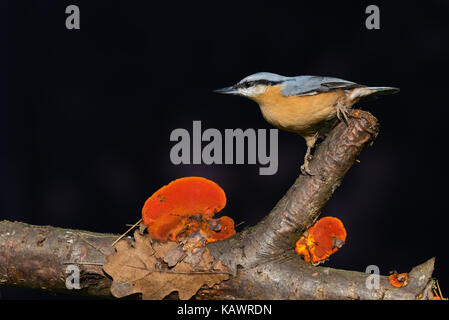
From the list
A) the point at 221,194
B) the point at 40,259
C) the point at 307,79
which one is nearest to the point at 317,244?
the point at 221,194

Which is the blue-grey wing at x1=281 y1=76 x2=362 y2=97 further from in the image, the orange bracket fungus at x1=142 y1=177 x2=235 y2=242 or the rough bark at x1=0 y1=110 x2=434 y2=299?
the orange bracket fungus at x1=142 y1=177 x2=235 y2=242

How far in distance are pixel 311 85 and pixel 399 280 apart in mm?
735

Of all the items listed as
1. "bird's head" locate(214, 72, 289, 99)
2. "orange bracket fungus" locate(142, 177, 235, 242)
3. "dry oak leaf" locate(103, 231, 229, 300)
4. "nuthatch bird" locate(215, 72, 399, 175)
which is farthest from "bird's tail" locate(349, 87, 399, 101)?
"dry oak leaf" locate(103, 231, 229, 300)

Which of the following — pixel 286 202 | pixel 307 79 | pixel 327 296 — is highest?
pixel 307 79

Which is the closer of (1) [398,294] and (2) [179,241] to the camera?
(1) [398,294]

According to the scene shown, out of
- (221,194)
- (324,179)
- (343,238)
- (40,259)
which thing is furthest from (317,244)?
(40,259)

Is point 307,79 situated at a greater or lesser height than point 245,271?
greater

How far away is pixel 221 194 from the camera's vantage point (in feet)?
5.65

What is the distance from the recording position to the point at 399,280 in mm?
1685

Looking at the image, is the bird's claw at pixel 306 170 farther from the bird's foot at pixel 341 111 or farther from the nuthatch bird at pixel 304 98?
the bird's foot at pixel 341 111

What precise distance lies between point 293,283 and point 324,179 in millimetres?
376

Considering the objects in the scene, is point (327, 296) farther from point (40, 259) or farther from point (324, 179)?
point (40, 259)

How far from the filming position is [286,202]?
179cm

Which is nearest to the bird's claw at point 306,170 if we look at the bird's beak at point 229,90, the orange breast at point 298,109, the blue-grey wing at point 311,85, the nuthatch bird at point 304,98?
the nuthatch bird at point 304,98
